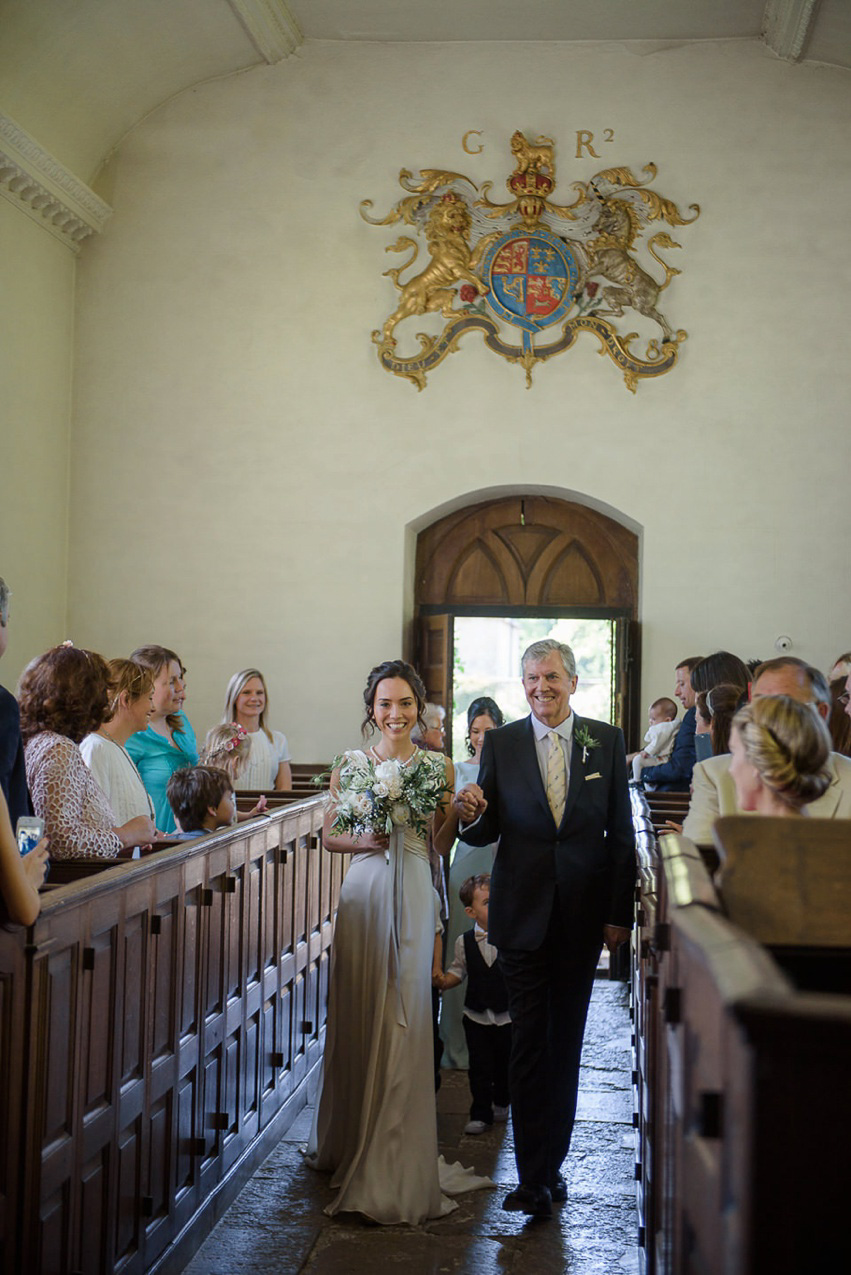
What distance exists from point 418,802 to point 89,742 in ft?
3.94

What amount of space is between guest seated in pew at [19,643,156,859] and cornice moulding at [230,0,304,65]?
7301mm

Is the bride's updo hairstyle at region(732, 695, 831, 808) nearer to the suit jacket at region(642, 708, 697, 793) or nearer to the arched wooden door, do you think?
the suit jacket at region(642, 708, 697, 793)

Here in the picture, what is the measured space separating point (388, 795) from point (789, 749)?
6.90 feet

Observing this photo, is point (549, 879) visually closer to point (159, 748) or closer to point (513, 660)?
point (159, 748)

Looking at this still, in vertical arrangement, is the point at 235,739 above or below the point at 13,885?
above

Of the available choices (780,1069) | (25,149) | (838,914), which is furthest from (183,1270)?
(25,149)

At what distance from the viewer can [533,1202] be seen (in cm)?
441

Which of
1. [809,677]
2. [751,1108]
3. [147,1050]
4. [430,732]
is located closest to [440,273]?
[430,732]

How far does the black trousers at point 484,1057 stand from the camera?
5.49 meters

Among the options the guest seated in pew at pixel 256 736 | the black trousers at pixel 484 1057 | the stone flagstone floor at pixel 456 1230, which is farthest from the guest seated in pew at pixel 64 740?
the guest seated in pew at pixel 256 736

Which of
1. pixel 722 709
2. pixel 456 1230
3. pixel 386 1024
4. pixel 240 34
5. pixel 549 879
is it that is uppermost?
pixel 240 34

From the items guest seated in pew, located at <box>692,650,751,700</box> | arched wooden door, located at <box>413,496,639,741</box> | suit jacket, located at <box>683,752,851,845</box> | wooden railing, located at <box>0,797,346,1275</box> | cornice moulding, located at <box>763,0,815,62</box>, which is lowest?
wooden railing, located at <box>0,797,346,1275</box>

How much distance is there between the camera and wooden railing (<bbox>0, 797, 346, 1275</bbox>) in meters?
2.80

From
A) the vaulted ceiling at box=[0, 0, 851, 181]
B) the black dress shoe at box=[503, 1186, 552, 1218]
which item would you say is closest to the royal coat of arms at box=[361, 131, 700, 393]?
the vaulted ceiling at box=[0, 0, 851, 181]
